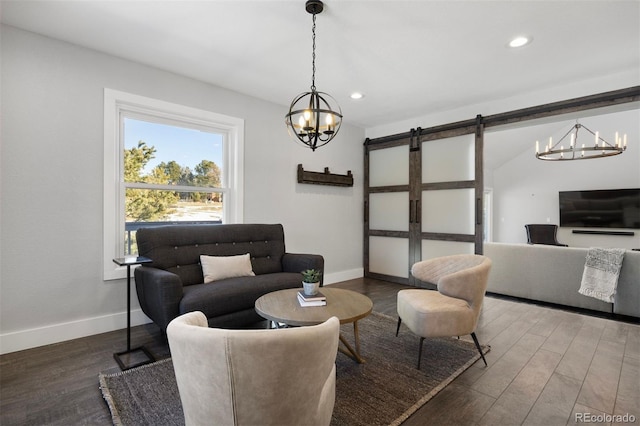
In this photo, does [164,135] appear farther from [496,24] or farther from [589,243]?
[589,243]

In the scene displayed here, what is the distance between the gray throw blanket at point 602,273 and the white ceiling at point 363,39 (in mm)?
1961

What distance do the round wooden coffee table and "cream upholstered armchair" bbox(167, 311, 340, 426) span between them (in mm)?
818

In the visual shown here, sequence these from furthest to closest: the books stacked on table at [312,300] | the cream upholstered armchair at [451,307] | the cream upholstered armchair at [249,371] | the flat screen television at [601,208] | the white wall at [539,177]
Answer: the flat screen television at [601,208] → the white wall at [539,177] → the cream upholstered armchair at [451,307] → the books stacked on table at [312,300] → the cream upholstered armchair at [249,371]

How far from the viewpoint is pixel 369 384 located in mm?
2078

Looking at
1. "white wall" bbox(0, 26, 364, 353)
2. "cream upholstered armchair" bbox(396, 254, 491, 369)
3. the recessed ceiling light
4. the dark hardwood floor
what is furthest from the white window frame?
the recessed ceiling light

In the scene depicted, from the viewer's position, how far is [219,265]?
10.2ft

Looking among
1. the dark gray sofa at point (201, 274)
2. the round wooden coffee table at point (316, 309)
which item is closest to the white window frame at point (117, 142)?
the dark gray sofa at point (201, 274)

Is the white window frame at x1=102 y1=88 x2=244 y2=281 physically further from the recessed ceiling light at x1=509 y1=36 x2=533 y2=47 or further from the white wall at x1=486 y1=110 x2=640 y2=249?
the white wall at x1=486 y1=110 x2=640 y2=249

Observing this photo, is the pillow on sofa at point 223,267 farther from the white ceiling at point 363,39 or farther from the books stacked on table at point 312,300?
the white ceiling at point 363,39

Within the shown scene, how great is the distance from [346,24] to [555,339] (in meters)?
3.32

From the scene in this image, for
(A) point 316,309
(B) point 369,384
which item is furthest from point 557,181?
(A) point 316,309

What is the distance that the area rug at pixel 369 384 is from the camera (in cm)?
175

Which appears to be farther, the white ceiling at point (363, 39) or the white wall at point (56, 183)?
the white wall at point (56, 183)

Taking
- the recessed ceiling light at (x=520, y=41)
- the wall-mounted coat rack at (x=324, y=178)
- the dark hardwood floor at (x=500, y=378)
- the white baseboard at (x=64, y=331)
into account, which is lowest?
the dark hardwood floor at (x=500, y=378)
